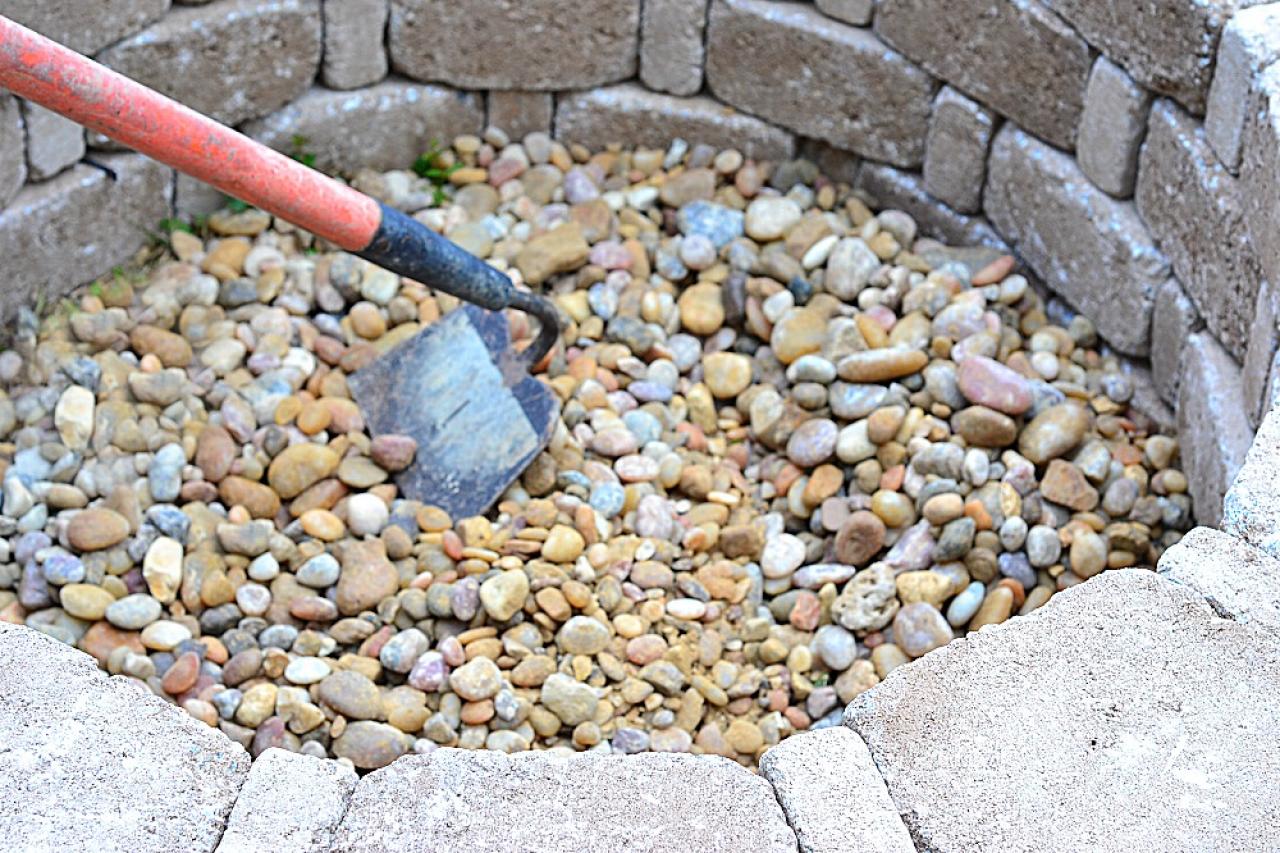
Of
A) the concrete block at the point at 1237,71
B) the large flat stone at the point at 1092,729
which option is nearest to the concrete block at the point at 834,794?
the large flat stone at the point at 1092,729

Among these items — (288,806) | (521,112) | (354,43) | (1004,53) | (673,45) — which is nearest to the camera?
(288,806)

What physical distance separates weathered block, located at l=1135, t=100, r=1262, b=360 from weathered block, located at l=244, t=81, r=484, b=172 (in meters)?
1.72

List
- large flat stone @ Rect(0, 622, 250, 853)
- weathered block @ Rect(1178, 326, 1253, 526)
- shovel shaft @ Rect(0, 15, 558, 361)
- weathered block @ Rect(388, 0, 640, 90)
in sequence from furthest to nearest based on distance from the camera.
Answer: weathered block @ Rect(388, 0, 640, 90) → weathered block @ Rect(1178, 326, 1253, 526) → shovel shaft @ Rect(0, 15, 558, 361) → large flat stone @ Rect(0, 622, 250, 853)

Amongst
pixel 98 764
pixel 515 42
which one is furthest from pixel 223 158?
pixel 515 42

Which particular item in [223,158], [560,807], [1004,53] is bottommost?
[560,807]

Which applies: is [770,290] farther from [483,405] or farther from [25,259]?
[25,259]

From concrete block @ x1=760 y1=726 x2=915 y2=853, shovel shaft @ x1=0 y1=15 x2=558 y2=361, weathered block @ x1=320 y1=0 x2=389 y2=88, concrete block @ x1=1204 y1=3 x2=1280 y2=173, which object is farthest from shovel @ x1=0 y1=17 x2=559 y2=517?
concrete block @ x1=1204 y1=3 x2=1280 y2=173

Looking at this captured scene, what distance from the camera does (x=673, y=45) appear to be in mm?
3852

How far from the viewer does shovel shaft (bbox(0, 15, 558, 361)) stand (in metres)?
2.15

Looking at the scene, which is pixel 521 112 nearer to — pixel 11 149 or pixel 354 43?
pixel 354 43

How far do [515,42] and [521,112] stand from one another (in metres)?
0.22

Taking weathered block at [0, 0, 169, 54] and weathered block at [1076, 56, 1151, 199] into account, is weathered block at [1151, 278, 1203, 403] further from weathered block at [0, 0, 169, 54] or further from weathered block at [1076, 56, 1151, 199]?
weathered block at [0, 0, 169, 54]

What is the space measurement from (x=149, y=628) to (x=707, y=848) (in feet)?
4.52

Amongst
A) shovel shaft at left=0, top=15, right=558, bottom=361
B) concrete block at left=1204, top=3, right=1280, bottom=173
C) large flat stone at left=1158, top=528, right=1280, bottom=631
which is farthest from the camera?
concrete block at left=1204, top=3, right=1280, bottom=173
